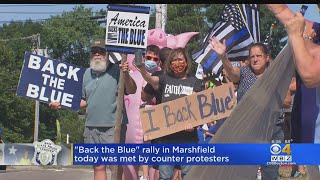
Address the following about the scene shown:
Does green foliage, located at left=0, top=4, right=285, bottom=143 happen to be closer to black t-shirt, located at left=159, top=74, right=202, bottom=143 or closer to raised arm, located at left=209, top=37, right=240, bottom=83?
raised arm, located at left=209, top=37, right=240, bottom=83

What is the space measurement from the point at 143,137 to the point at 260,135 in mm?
1048

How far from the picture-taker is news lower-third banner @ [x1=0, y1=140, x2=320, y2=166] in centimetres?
561

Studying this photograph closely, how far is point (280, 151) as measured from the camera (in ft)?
18.7

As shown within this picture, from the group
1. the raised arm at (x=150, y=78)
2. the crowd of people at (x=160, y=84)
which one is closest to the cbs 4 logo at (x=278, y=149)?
the crowd of people at (x=160, y=84)

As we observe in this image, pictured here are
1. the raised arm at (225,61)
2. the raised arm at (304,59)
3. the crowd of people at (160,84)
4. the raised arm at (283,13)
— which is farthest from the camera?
the raised arm at (225,61)

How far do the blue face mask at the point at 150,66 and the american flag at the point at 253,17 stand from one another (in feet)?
2.79

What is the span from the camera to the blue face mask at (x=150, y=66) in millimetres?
6164

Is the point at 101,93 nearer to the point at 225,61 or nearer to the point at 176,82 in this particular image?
the point at 176,82

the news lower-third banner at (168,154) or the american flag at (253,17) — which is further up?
the american flag at (253,17)

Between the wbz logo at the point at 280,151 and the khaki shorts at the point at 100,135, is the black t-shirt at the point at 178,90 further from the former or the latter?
the wbz logo at the point at 280,151

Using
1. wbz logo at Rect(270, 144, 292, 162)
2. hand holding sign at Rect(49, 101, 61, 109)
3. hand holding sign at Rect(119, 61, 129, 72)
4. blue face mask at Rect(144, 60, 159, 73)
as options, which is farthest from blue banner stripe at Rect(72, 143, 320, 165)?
blue face mask at Rect(144, 60, 159, 73)

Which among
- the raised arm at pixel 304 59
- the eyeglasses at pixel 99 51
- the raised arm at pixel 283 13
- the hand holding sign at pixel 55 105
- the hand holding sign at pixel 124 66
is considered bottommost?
the raised arm at pixel 304 59

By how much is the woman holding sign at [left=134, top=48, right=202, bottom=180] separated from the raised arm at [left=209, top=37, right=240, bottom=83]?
0.25 metres

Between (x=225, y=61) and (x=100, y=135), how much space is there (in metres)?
1.17
